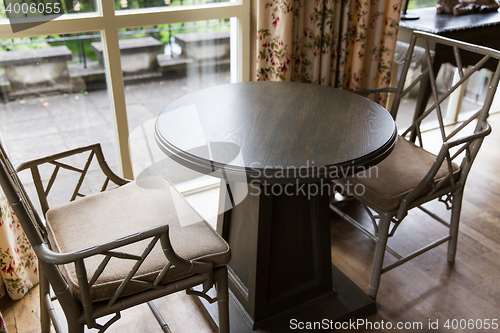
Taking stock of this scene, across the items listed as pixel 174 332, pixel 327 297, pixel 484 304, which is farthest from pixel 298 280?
pixel 484 304

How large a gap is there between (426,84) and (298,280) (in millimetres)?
1304

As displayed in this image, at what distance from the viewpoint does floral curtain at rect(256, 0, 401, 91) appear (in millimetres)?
2000

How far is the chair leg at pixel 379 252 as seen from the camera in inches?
66.4

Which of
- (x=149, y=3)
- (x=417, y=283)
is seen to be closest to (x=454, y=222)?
(x=417, y=283)

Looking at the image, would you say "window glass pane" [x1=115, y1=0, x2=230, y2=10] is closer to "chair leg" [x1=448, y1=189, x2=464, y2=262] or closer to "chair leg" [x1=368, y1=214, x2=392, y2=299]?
"chair leg" [x1=368, y1=214, x2=392, y2=299]

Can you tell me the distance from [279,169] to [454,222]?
115cm

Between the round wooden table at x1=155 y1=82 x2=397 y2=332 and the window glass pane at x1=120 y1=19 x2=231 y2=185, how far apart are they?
1.72ft

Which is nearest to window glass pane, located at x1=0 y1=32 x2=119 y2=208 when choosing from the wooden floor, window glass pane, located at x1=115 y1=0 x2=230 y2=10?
window glass pane, located at x1=115 y1=0 x2=230 y2=10

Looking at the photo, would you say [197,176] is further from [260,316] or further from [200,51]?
[260,316]

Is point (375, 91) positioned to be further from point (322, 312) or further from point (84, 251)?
point (84, 251)

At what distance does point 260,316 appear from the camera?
164cm

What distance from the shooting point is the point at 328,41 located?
2100mm

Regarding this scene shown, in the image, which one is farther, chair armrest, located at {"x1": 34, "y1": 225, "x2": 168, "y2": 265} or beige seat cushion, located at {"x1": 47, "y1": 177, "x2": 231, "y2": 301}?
beige seat cushion, located at {"x1": 47, "y1": 177, "x2": 231, "y2": 301}

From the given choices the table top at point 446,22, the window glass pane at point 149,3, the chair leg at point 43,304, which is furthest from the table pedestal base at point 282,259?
the table top at point 446,22
